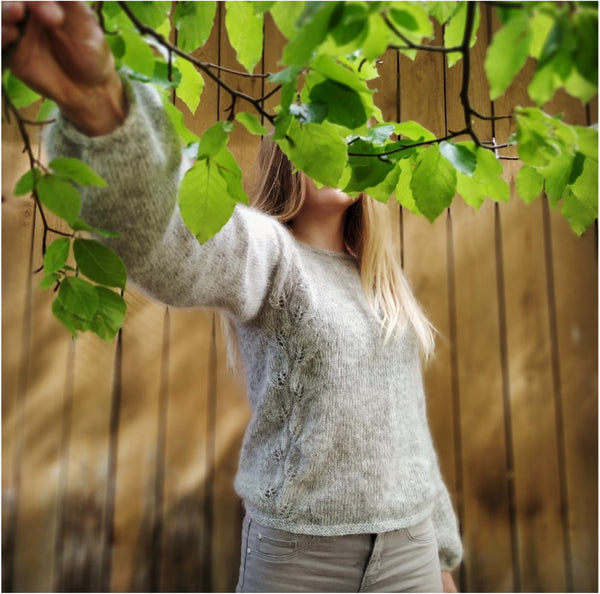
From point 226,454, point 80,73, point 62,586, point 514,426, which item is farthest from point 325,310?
point 62,586

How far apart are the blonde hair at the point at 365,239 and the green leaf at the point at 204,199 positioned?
421 millimetres

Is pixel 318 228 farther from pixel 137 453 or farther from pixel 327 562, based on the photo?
pixel 137 453

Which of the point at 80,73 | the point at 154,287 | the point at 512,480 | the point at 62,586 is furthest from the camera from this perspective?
the point at 512,480

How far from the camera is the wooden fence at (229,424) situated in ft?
4.12

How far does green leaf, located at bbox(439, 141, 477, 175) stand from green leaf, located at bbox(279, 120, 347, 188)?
7 cm

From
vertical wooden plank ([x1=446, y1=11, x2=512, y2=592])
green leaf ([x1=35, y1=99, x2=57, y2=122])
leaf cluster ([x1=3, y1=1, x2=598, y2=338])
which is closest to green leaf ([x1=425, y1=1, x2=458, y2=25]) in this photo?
leaf cluster ([x1=3, y1=1, x2=598, y2=338])

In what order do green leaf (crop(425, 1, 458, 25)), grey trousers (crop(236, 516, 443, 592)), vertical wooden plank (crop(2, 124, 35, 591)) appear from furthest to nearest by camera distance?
vertical wooden plank (crop(2, 124, 35, 591))
grey trousers (crop(236, 516, 443, 592))
green leaf (crop(425, 1, 458, 25))

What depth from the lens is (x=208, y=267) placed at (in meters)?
0.50

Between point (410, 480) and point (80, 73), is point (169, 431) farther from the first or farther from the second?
point (80, 73)

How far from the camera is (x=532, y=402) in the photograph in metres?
1.38

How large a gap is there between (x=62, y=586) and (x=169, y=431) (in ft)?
1.34

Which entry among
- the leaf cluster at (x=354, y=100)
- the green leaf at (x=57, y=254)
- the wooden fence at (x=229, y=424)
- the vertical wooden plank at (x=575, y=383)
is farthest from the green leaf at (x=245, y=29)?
the vertical wooden plank at (x=575, y=383)

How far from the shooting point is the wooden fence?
1.26m

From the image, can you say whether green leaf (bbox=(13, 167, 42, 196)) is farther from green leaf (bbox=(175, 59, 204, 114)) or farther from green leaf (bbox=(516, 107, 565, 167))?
green leaf (bbox=(516, 107, 565, 167))
